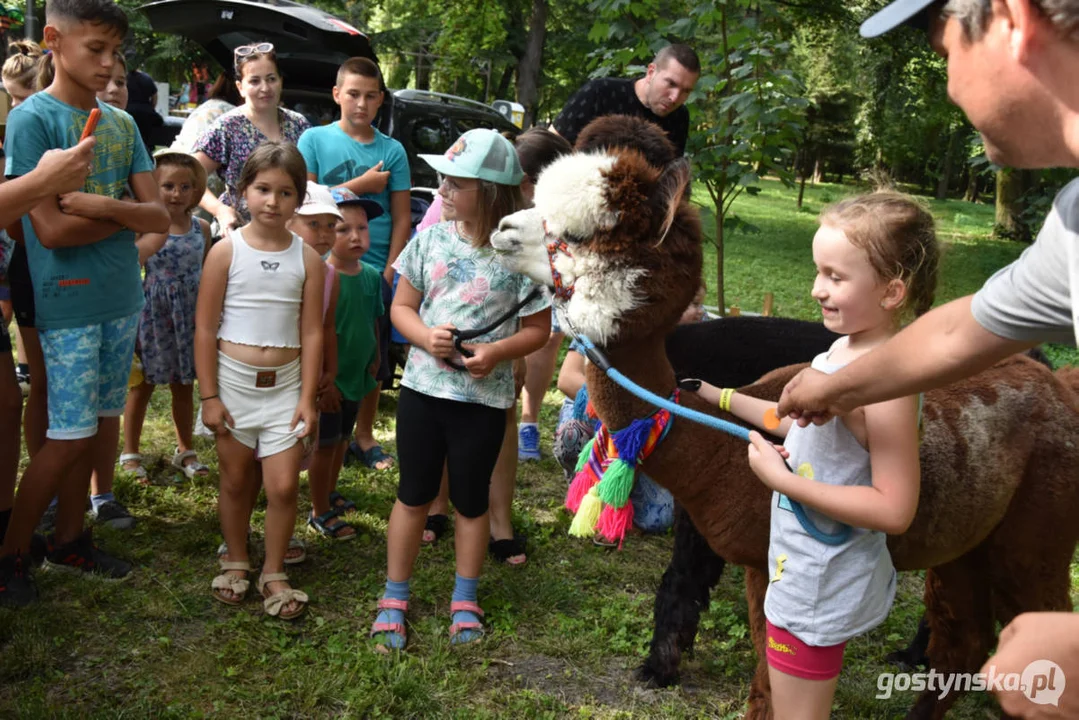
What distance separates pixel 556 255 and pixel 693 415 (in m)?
A: 0.61

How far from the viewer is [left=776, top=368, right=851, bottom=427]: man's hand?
68.9 inches

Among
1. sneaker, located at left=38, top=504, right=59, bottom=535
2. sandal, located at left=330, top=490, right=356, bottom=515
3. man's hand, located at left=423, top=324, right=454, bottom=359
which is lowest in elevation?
sneaker, located at left=38, top=504, right=59, bottom=535

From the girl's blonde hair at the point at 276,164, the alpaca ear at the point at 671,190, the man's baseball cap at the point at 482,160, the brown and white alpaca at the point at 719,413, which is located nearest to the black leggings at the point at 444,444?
the brown and white alpaca at the point at 719,413

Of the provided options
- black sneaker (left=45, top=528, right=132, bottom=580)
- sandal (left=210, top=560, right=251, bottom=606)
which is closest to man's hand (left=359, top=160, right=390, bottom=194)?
sandal (left=210, top=560, right=251, bottom=606)

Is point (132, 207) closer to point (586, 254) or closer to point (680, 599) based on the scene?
point (586, 254)

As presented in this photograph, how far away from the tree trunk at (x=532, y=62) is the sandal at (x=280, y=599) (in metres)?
18.8

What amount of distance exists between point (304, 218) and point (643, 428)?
6.01 feet

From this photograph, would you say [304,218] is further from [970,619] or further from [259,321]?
[970,619]

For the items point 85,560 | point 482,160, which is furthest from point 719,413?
point 85,560

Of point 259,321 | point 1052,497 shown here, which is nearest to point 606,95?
point 259,321

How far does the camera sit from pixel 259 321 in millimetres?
3230

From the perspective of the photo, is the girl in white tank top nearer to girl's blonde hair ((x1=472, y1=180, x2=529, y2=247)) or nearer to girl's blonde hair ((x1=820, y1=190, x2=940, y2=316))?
girl's blonde hair ((x1=820, y1=190, x2=940, y2=316))

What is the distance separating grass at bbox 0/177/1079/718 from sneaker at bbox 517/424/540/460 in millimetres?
864

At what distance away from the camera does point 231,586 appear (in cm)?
337
